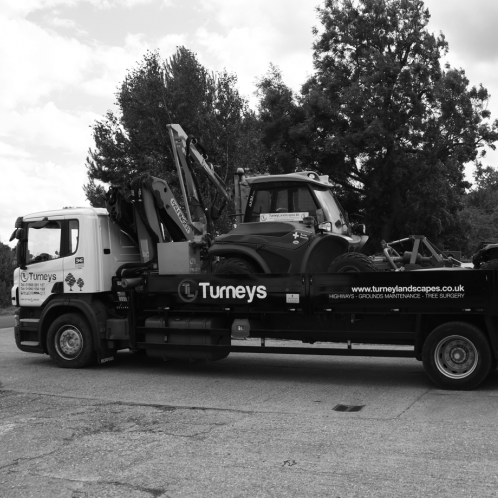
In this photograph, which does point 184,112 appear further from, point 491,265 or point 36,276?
point 491,265

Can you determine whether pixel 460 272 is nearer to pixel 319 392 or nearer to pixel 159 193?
pixel 319 392

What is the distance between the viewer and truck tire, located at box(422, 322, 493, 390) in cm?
820

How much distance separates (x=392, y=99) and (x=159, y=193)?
19041 millimetres

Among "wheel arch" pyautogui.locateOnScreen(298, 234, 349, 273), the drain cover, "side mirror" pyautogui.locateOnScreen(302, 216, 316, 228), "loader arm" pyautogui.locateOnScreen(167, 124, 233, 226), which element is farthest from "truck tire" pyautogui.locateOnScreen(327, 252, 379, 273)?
"loader arm" pyautogui.locateOnScreen(167, 124, 233, 226)

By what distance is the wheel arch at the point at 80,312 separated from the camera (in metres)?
10.6

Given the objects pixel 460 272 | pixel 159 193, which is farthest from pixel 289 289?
pixel 159 193

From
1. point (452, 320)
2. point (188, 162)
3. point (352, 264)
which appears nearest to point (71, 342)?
point (188, 162)

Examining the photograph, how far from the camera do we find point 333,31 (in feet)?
96.6

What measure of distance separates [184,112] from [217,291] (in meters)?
14.9

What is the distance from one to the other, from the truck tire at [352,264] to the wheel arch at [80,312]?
394cm

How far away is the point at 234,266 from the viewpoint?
33.2 ft

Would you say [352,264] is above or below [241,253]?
below

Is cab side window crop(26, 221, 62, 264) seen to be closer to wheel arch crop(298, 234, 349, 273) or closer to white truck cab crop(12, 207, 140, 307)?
white truck cab crop(12, 207, 140, 307)

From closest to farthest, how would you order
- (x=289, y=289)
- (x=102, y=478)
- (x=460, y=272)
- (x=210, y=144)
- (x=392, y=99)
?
(x=102, y=478), (x=460, y=272), (x=289, y=289), (x=210, y=144), (x=392, y=99)
